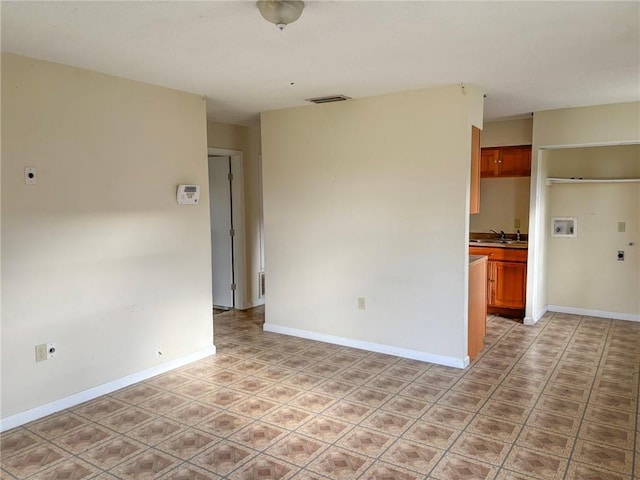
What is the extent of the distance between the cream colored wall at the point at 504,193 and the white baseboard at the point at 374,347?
8.62 feet

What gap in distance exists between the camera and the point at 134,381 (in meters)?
3.67

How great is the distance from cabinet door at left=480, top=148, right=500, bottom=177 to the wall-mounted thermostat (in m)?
3.77

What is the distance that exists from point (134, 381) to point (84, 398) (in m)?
0.41

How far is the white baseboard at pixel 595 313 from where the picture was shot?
528 centimetres

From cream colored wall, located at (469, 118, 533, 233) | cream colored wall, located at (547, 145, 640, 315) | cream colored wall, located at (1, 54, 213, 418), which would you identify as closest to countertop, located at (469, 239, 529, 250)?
cream colored wall, located at (469, 118, 533, 233)

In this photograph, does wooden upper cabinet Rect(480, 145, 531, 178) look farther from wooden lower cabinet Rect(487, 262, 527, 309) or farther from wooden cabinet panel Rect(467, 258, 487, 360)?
wooden cabinet panel Rect(467, 258, 487, 360)

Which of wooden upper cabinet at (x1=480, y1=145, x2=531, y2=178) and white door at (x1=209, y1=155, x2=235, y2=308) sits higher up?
wooden upper cabinet at (x1=480, y1=145, x2=531, y2=178)

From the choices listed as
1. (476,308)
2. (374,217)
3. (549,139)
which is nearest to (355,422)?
(476,308)

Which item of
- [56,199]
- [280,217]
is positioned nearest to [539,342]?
[280,217]

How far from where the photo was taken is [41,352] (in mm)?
3070

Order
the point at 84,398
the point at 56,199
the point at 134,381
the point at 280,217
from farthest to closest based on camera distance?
the point at 280,217, the point at 134,381, the point at 84,398, the point at 56,199

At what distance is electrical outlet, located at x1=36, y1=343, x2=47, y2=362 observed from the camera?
10.0 feet

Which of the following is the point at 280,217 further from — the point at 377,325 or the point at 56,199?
the point at 56,199

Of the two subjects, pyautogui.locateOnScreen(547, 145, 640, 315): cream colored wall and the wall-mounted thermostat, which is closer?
the wall-mounted thermostat
